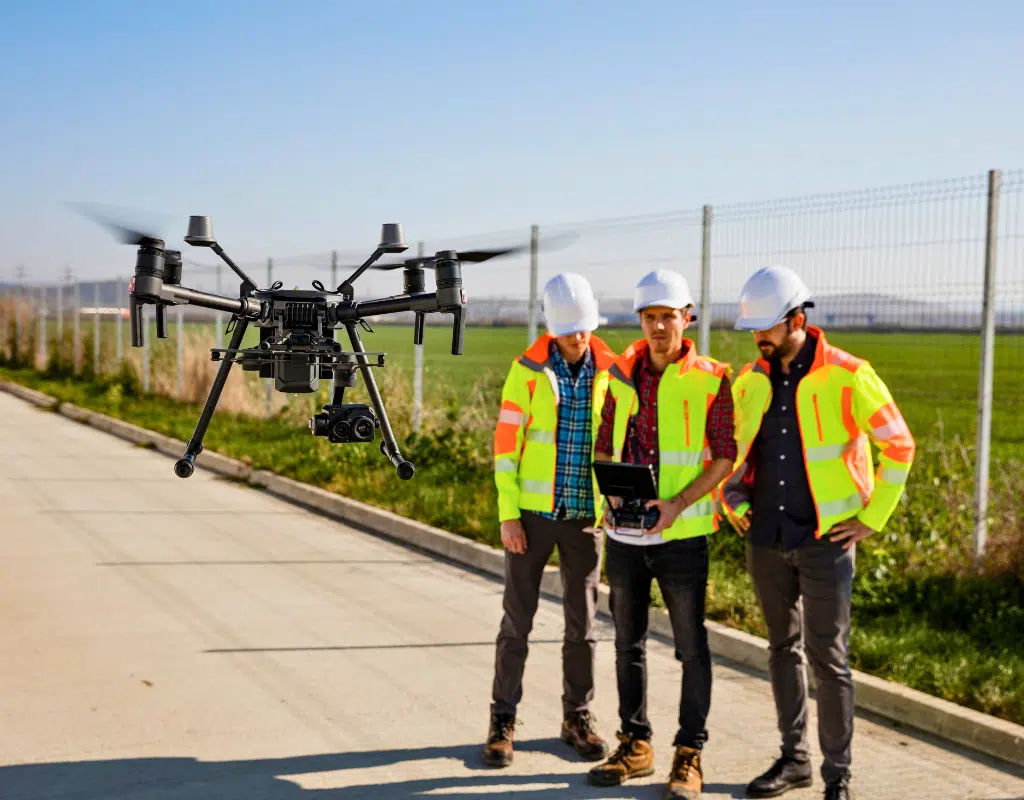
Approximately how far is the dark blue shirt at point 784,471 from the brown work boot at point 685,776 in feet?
3.27

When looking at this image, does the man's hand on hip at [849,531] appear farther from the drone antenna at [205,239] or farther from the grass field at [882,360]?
the drone antenna at [205,239]

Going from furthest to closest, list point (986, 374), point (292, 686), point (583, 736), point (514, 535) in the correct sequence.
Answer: point (986, 374) → point (292, 686) → point (583, 736) → point (514, 535)

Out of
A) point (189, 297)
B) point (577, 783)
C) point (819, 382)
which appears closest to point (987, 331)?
point (819, 382)

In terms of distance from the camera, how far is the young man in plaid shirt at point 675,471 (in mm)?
5441

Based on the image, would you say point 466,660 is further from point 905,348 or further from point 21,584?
point 905,348

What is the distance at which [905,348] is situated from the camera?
1028 centimetres

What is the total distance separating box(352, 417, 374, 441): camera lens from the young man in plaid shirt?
408cm

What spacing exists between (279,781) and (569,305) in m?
2.56

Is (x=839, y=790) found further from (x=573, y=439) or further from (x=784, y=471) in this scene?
(x=573, y=439)

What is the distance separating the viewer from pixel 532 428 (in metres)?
5.78

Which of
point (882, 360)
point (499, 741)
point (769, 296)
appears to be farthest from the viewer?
point (882, 360)

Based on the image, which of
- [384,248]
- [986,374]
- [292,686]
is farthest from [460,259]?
[986,374]

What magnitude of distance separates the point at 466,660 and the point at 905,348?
15.4 ft

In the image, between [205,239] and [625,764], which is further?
[625,764]
